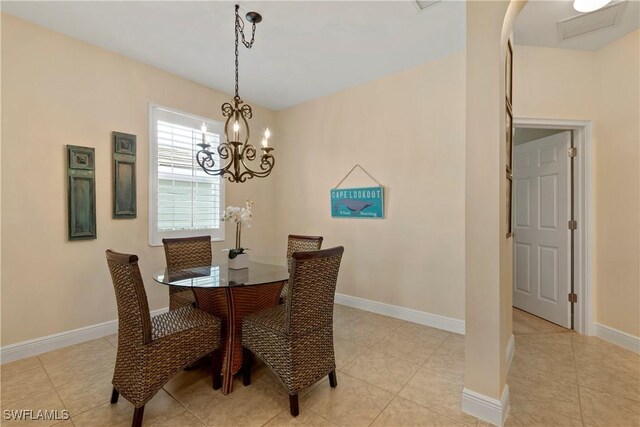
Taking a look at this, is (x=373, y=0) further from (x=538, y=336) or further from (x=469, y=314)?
(x=538, y=336)

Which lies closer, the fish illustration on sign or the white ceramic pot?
the white ceramic pot

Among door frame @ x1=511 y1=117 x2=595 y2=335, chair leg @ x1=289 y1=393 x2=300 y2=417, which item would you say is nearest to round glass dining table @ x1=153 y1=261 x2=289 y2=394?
chair leg @ x1=289 y1=393 x2=300 y2=417

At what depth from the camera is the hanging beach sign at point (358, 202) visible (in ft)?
11.2

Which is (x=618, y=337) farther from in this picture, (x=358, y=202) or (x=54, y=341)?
(x=54, y=341)

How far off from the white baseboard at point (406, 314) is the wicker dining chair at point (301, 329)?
59.8 inches

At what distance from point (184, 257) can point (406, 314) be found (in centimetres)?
243

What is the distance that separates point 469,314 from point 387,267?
5.36ft

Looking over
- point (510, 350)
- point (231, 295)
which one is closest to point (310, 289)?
point (231, 295)

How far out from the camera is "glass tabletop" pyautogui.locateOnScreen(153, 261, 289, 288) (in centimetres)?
191

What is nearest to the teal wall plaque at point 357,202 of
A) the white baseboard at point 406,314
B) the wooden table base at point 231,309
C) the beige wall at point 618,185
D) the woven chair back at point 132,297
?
the white baseboard at point 406,314

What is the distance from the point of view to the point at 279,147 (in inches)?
179

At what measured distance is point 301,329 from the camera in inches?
69.4

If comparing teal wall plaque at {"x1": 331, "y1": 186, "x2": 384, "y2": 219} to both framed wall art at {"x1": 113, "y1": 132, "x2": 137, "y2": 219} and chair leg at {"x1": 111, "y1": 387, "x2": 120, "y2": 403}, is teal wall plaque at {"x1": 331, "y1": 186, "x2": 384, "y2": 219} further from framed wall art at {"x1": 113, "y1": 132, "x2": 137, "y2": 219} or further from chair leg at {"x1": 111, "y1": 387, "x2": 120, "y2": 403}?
chair leg at {"x1": 111, "y1": 387, "x2": 120, "y2": 403}

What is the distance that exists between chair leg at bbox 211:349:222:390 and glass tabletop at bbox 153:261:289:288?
51 centimetres
